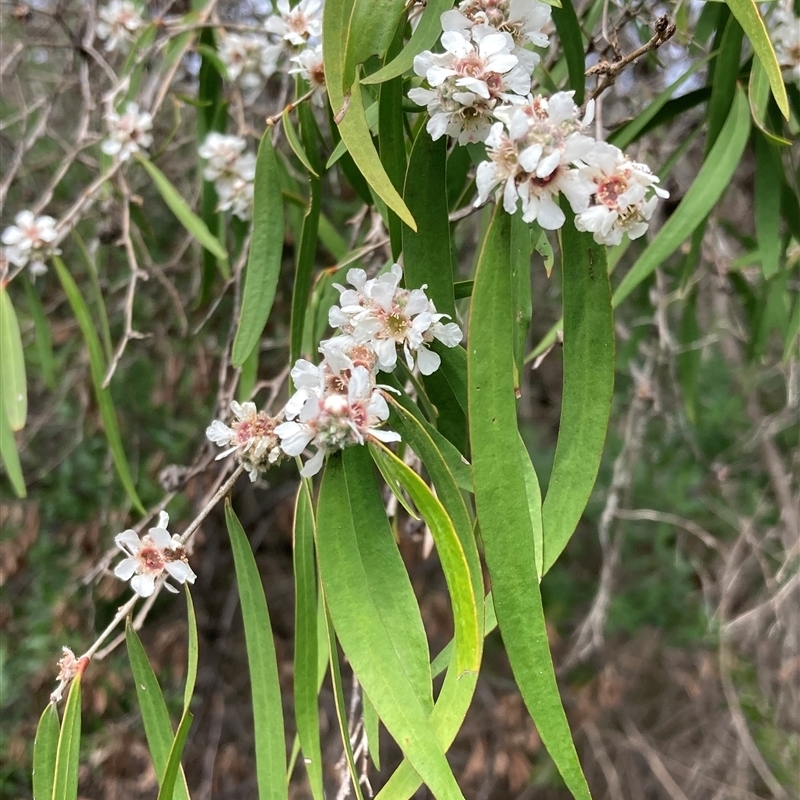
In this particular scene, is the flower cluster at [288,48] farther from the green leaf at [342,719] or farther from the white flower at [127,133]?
the green leaf at [342,719]

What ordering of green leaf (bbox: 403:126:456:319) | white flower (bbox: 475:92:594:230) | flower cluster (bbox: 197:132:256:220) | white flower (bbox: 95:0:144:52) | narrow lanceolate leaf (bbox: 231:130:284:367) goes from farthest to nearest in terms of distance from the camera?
white flower (bbox: 95:0:144:52)
flower cluster (bbox: 197:132:256:220)
narrow lanceolate leaf (bbox: 231:130:284:367)
green leaf (bbox: 403:126:456:319)
white flower (bbox: 475:92:594:230)

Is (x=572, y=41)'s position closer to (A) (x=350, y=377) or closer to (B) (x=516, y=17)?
(B) (x=516, y=17)

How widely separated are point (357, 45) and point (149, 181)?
139 cm

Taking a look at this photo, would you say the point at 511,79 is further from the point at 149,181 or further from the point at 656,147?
the point at 149,181

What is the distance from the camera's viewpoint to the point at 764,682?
1.79 metres

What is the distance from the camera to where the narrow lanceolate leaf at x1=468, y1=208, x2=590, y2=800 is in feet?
1.26

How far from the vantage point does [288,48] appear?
79cm

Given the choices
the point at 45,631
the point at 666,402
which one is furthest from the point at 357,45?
Answer: the point at 666,402

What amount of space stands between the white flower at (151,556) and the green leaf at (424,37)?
1.28 feet

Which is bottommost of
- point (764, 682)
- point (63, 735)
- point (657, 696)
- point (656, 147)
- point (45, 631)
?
point (657, 696)

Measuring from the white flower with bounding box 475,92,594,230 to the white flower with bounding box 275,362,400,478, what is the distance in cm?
14

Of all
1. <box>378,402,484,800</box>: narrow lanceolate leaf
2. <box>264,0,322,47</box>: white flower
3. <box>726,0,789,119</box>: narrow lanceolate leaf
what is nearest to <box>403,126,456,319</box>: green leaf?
<box>378,402,484,800</box>: narrow lanceolate leaf

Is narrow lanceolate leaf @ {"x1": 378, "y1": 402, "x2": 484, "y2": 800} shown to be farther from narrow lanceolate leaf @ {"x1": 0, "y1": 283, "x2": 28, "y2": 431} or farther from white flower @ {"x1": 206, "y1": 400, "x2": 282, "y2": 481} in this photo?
narrow lanceolate leaf @ {"x1": 0, "y1": 283, "x2": 28, "y2": 431}

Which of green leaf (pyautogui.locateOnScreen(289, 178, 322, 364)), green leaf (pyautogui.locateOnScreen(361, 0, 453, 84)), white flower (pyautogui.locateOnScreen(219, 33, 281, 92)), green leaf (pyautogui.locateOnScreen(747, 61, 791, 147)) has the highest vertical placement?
green leaf (pyautogui.locateOnScreen(361, 0, 453, 84))
